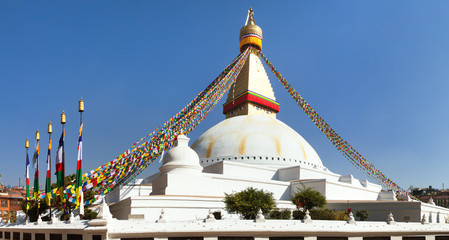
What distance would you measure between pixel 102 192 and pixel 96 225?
36.6 ft

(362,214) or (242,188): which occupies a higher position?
(242,188)

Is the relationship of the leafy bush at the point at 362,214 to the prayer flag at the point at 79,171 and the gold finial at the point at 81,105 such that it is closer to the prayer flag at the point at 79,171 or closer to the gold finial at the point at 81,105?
the prayer flag at the point at 79,171

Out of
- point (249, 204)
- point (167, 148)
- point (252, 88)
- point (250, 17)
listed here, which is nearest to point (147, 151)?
point (167, 148)

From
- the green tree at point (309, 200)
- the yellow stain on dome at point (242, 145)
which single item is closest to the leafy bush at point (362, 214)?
the green tree at point (309, 200)

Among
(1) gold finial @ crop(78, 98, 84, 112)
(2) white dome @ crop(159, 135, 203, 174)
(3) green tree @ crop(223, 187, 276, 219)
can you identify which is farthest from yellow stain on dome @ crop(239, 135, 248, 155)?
(1) gold finial @ crop(78, 98, 84, 112)

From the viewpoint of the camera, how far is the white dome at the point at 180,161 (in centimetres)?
2570

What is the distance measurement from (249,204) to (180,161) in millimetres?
7712

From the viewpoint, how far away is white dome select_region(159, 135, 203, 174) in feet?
84.3

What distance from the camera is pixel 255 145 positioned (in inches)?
1348

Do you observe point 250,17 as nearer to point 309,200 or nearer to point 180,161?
point 180,161

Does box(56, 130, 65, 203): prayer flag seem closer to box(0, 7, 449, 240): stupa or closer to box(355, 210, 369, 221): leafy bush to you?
box(0, 7, 449, 240): stupa

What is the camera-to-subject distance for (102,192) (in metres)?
23.8

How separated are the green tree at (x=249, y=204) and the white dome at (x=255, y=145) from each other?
496 inches

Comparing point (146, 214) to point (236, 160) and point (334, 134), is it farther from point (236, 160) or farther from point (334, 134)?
point (334, 134)
